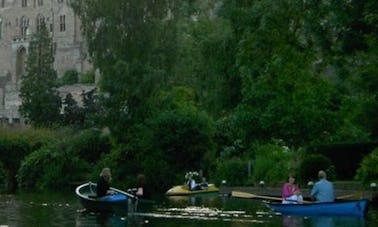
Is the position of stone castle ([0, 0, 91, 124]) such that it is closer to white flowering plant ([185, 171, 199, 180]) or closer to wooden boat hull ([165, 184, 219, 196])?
white flowering plant ([185, 171, 199, 180])

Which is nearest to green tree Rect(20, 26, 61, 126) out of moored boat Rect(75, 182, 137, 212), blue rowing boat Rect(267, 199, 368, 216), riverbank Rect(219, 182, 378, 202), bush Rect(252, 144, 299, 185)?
bush Rect(252, 144, 299, 185)

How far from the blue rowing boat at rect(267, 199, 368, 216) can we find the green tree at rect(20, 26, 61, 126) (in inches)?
1898

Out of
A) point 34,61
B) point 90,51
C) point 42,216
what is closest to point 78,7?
point 90,51

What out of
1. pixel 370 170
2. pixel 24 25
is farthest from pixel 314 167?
pixel 24 25

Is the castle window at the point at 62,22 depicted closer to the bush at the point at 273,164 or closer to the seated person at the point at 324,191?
the bush at the point at 273,164

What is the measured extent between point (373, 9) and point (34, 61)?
215 ft

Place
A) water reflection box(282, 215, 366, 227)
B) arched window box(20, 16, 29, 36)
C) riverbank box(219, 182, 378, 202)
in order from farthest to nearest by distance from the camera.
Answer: arched window box(20, 16, 29, 36) → riverbank box(219, 182, 378, 202) → water reflection box(282, 215, 366, 227)

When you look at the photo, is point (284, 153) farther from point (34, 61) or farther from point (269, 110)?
point (34, 61)

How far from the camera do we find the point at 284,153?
44.9 meters

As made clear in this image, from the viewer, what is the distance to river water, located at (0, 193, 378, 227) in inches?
1041

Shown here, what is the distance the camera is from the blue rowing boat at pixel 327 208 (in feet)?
90.4

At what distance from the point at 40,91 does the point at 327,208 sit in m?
56.2

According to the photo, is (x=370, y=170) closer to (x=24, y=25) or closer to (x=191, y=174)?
(x=191, y=174)

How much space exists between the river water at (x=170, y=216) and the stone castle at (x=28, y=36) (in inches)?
3100
